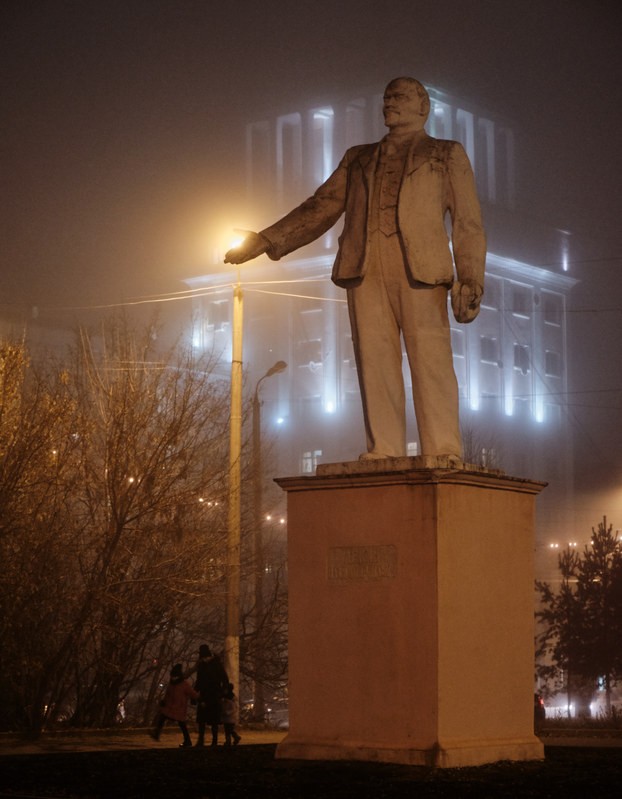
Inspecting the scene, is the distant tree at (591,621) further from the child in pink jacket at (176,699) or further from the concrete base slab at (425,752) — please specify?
the concrete base slab at (425,752)

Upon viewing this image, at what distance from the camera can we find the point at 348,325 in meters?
118

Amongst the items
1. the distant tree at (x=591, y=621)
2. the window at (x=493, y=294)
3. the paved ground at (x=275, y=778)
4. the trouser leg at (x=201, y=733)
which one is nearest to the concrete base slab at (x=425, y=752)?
the paved ground at (x=275, y=778)

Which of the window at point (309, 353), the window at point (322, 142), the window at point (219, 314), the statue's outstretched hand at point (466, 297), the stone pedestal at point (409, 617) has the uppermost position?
the window at point (322, 142)

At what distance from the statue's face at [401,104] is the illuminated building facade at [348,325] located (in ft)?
298

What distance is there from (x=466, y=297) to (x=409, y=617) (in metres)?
2.36

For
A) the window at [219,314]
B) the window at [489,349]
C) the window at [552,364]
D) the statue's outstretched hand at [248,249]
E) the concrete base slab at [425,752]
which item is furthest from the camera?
the window at [552,364]

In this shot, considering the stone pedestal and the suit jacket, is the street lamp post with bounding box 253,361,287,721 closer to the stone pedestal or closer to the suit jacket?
the stone pedestal

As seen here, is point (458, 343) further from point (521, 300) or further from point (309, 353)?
point (309, 353)

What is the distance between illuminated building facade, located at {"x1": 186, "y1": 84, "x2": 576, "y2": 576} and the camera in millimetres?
110375

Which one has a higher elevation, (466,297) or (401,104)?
(401,104)

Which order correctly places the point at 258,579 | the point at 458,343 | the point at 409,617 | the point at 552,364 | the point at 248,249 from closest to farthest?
1. the point at 409,617
2. the point at 248,249
3. the point at 258,579
4. the point at 458,343
5. the point at 552,364

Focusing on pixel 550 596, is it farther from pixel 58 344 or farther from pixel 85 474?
pixel 58 344

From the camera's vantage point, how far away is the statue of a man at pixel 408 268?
9977 mm

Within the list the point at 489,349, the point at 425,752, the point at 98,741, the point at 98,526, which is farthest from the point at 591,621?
the point at 489,349
